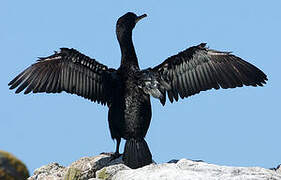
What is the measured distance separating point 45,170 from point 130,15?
333cm

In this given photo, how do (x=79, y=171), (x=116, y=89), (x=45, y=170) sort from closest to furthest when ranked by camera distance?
(x=79, y=171) < (x=45, y=170) < (x=116, y=89)

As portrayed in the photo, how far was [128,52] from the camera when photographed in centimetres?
1059

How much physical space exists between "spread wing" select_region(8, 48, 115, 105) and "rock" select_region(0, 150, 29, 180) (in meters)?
1.78

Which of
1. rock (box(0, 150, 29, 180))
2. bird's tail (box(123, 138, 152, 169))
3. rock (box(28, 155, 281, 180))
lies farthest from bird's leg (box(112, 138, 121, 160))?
rock (box(28, 155, 281, 180))

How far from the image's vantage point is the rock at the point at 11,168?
9.45m

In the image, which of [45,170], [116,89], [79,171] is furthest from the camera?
[116,89]

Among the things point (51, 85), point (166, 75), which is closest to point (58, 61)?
point (51, 85)

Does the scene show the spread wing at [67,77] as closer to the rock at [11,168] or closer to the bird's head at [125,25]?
the bird's head at [125,25]

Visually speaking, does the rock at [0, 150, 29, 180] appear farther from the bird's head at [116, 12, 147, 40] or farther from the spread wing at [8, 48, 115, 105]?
the bird's head at [116, 12, 147, 40]

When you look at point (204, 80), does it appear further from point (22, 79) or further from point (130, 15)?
point (22, 79)

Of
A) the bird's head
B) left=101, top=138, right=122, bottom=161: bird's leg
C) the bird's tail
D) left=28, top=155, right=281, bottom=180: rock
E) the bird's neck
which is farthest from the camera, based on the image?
the bird's head

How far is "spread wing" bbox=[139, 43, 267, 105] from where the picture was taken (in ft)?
35.2

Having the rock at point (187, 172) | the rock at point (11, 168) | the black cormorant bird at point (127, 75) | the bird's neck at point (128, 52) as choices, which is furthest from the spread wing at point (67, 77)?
the rock at point (187, 172)

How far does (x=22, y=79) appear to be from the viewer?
36.1ft
